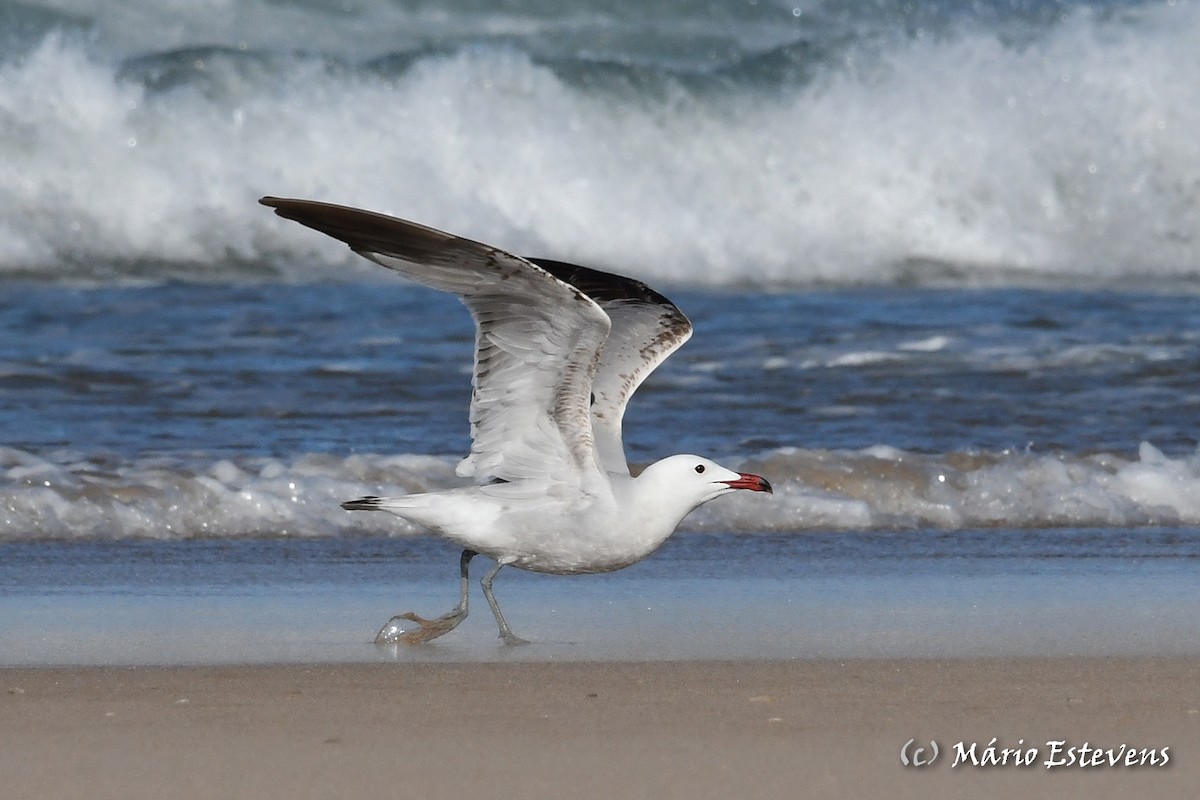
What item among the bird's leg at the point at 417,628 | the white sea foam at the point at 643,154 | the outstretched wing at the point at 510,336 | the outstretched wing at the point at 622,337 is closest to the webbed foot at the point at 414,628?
the bird's leg at the point at 417,628

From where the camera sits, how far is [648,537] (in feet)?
16.7

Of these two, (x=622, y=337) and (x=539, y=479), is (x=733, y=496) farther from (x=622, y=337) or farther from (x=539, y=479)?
(x=539, y=479)

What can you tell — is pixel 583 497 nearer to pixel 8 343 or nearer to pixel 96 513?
pixel 96 513

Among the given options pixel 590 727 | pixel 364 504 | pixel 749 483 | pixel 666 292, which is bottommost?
pixel 590 727

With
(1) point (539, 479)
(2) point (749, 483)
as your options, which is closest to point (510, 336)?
(1) point (539, 479)

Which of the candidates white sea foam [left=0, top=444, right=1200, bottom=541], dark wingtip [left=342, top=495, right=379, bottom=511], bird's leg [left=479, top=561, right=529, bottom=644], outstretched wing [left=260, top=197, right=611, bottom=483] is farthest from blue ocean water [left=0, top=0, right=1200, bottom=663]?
outstretched wing [left=260, top=197, right=611, bottom=483]

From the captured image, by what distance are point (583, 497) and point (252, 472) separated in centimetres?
230

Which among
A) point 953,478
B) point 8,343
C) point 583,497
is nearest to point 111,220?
point 8,343

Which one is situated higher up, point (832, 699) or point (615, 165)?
point (615, 165)

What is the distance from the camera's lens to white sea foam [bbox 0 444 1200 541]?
6633 millimetres

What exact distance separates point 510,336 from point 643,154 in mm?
9785

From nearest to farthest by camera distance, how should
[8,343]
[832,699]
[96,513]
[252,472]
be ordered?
[832,699]
[96,513]
[252,472]
[8,343]

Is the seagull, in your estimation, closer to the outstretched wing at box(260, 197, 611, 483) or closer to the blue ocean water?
the outstretched wing at box(260, 197, 611, 483)

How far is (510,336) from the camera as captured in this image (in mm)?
4875
